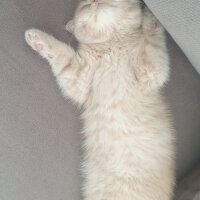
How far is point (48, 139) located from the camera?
1.17 metres

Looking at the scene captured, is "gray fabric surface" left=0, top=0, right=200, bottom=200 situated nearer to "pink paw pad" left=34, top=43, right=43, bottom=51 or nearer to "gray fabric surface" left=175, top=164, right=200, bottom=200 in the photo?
"pink paw pad" left=34, top=43, right=43, bottom=51

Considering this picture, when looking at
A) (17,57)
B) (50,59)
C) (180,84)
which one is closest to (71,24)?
(50,59)

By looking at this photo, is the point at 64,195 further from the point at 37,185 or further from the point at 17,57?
the point at 17,57

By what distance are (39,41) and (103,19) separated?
313 mm

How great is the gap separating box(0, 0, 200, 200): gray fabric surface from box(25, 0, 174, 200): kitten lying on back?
5 cm

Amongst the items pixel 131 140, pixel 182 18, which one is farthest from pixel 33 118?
pixel 182 18

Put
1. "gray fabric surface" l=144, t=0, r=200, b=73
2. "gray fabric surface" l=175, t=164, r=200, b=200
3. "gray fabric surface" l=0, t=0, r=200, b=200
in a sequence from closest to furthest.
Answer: "gray fabric surface" l=144, t=0, r=200, b=73
"gray fabric surface" l=0, t=0, r=200, b=200
"gray fabric surface" l=175, t=164, r=200, b=200

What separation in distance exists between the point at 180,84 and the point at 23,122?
81 centimetres

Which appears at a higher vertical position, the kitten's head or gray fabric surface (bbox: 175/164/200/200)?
the kitten's head

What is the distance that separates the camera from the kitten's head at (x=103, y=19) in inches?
45.1

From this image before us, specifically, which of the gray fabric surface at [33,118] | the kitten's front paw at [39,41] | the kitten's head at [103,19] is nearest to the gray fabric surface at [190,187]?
the gray fabric surface at [33,118]

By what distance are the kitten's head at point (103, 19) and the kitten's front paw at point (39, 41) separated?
0.14m

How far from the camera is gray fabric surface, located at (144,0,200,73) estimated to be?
89cm

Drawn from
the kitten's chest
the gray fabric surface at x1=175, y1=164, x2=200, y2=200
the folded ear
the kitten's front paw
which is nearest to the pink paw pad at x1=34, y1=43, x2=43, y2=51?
the kitten's front paw
